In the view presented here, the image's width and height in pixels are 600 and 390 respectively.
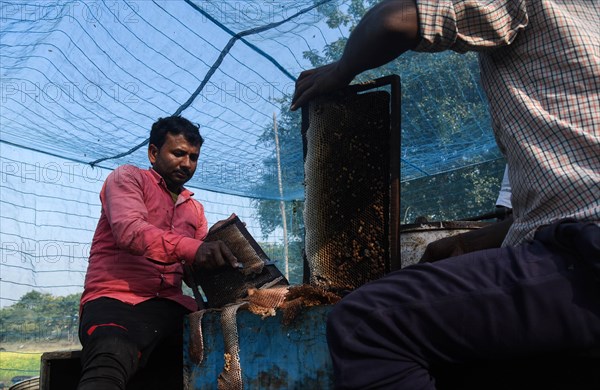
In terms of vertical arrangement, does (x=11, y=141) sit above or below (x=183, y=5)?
below

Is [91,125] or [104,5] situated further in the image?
[91,125]

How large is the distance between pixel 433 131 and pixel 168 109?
→ 9.95 ft

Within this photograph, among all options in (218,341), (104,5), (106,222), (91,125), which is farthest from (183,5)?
(218,341)

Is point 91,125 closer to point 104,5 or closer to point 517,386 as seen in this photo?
point 104,5

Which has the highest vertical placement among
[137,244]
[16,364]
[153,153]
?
[153,153]

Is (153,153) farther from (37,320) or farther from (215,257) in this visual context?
(37,320)

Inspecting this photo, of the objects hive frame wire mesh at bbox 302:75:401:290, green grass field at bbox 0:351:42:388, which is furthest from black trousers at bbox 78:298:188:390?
green grass field at bbox 0:351:42:388

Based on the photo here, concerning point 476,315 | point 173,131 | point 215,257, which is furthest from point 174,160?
point 476,315

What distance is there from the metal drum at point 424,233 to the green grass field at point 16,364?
6433 mm

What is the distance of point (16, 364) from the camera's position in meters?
12.4

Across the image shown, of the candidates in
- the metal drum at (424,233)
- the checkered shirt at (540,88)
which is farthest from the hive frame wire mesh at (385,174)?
the checkered shirt at (540,88)

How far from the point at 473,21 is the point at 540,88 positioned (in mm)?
276

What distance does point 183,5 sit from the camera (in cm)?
514

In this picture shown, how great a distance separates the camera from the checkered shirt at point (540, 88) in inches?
59.8
